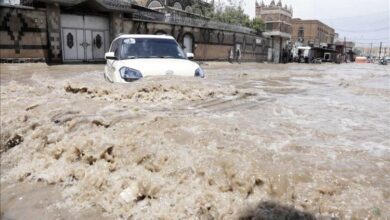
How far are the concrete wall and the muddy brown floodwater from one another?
40.2ft

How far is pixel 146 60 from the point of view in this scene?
7598mm

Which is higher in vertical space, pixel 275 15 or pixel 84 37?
pixel 275 15

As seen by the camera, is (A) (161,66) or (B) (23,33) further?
(B) (23,33)

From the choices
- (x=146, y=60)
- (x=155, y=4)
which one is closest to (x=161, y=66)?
(x=146, y=60)

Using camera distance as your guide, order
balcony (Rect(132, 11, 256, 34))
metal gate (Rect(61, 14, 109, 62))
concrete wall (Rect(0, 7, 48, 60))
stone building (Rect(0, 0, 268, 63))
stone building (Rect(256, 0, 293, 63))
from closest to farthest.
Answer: concrete wall (Rect(0, 7, 48, 60)), stone building (Rect(0, 0, 268, 63)), metal gate (Rect(61, 14, 109, 62)), balcony (Rect(132, 11, 256, 34)), stone building (Rect(256, 0, 293, 63))

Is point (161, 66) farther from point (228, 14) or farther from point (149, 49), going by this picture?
point (228, 14)

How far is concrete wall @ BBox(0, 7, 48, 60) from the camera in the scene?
16609 mm

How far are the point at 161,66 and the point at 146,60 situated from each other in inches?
19.1

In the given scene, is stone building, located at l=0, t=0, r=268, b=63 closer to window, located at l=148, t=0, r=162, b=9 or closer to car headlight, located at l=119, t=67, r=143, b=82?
window, located at l=148, t=0, r=162, b=9

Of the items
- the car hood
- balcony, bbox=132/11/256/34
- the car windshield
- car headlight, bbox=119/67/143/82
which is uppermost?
balcony, bbox=132/11/256/34

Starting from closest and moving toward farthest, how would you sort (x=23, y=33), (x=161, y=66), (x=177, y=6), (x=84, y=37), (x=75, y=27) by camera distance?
1. (x=161, y=66)
2. (x=23, y=33)
3. (x=75, y=27)
4. (x=84, y=37)
5. (x=177, y=6)

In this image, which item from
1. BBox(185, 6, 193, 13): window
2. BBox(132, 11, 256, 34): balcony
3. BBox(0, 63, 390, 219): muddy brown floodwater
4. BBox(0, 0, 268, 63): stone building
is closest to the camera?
BBox(0, 63, 390, 219): muddy brown floodwater

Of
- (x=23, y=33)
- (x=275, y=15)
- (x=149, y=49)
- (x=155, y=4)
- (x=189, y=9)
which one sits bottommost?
(x=149, y=49)

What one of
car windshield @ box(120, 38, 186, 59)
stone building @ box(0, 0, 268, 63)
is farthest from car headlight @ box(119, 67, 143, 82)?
stone building @ box(0, 0, 268, 63)
